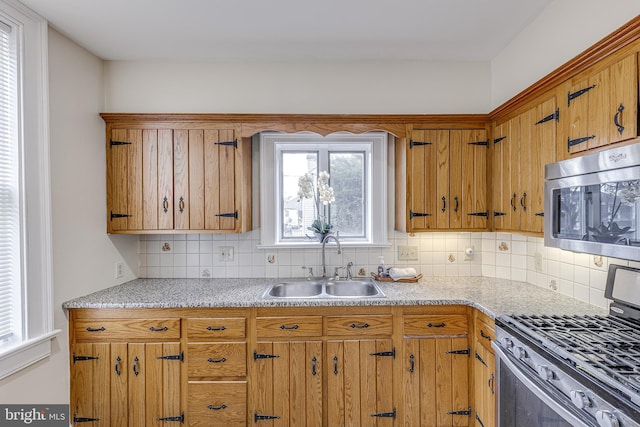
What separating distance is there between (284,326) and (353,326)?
1.41 ft

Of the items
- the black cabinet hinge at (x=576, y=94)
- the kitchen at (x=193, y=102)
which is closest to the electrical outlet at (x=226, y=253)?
the kitchen at (x=193, y=102)

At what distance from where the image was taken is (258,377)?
2018 mm

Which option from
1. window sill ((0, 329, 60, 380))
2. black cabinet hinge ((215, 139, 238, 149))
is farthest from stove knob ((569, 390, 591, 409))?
window sill ((0, 329, 60, 380))

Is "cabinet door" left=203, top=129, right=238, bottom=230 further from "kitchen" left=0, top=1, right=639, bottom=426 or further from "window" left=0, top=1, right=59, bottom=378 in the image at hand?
"window" left=0, top=1, right=59, bottom=378

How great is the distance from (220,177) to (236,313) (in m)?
0.97

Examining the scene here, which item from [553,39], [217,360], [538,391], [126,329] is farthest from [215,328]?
[553,39]

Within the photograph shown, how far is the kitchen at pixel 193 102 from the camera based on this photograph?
6.45 ft

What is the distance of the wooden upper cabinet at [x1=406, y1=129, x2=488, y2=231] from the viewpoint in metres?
2.38

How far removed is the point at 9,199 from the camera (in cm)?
177

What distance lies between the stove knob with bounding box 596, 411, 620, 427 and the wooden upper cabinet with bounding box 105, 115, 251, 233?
2.09 meters

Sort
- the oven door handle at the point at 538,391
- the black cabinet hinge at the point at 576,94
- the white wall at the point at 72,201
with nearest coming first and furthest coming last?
the oven door handle at the point at 538,391 < the black cabinet hinge at the point at 576,94 < the white wall at the point at 72,201

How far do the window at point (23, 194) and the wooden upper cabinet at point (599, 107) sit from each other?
285cm

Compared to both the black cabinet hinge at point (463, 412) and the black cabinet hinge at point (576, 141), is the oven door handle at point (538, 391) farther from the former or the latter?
the black cabinet hinge at point (576, 141)

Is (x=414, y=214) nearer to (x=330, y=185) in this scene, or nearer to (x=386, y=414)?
(x=330, y=185)
